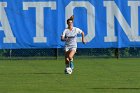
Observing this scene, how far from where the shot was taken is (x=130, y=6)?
30.0 metres
